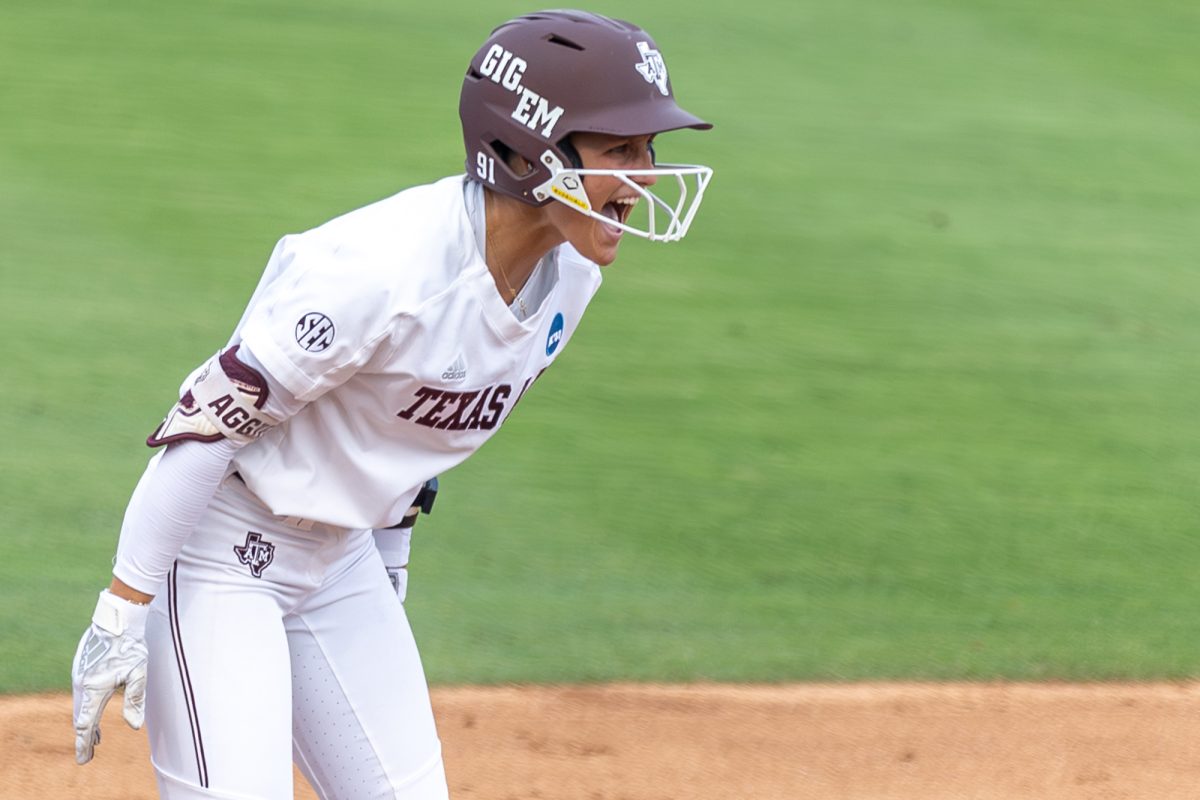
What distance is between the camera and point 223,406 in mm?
2744

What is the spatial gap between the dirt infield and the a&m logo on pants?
1585 mm

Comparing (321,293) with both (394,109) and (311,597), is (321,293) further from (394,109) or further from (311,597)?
(394,109)

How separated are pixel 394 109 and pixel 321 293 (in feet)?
21.7

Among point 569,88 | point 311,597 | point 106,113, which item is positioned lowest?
point 106,113

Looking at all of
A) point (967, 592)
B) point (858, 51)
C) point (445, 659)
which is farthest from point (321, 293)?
point (858, 51)

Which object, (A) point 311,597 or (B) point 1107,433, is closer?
(A) point 311,597

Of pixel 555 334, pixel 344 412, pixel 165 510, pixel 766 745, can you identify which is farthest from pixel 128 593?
pixel 766 745

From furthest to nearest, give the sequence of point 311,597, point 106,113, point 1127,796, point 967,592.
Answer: point 106,113 < point 967,592 < point 1127,796 < point 311,597

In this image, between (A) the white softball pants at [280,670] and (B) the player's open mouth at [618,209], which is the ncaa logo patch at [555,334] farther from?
(A) the white softball pants at [280,670]

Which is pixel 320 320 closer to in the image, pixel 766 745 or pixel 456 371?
pixel 456 371

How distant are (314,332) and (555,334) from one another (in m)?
0.65

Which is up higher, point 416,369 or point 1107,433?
point 416,369

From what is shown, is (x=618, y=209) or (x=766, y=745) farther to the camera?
(x=766, y=745)

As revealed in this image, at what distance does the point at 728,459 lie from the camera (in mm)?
6129
